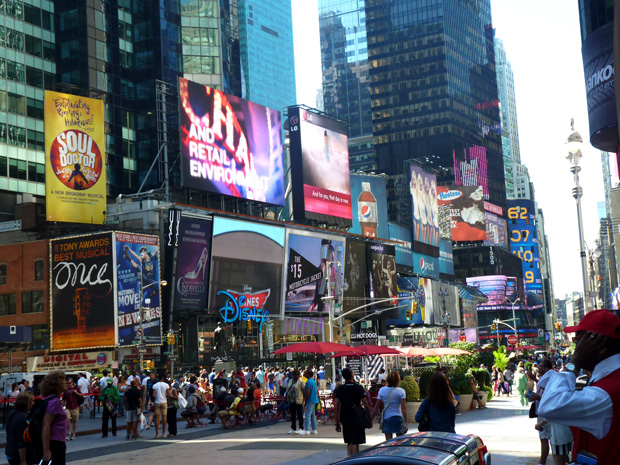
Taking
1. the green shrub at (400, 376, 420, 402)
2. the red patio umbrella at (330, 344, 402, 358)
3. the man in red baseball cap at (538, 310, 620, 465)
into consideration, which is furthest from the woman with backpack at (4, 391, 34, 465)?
the red patio umbrella at (330, 344, 402, 358)

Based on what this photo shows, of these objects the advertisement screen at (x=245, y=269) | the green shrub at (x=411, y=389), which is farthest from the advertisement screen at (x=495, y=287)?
the green shrub at (x=411, y=389)

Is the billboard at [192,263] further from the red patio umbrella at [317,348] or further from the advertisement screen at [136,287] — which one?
the red patio umbrella at [317,348]

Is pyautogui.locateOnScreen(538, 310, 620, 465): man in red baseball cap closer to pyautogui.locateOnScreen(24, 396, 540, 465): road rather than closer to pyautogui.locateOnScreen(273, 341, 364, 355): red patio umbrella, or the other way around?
pyautogui.locateOnScreen(24, 396, 540, 465): road

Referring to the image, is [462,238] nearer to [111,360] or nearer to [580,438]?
[111,360]

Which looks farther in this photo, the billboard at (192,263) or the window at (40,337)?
the billboard at (192,263)

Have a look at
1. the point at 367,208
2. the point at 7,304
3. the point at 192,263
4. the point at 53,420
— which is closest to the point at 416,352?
the point at 53,420

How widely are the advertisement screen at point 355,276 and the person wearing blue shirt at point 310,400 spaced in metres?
64.2

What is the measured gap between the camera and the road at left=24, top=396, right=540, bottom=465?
18.3 m

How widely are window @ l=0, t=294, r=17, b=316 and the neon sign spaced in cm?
1654

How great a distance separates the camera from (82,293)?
61.9m

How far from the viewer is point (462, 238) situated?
154m

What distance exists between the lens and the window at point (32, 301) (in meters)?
64.7

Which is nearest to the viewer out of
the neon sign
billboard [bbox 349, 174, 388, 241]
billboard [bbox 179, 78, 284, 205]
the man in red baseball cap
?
the man in red baseball cap

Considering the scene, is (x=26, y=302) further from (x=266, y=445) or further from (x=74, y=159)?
(x=266, y=445)
